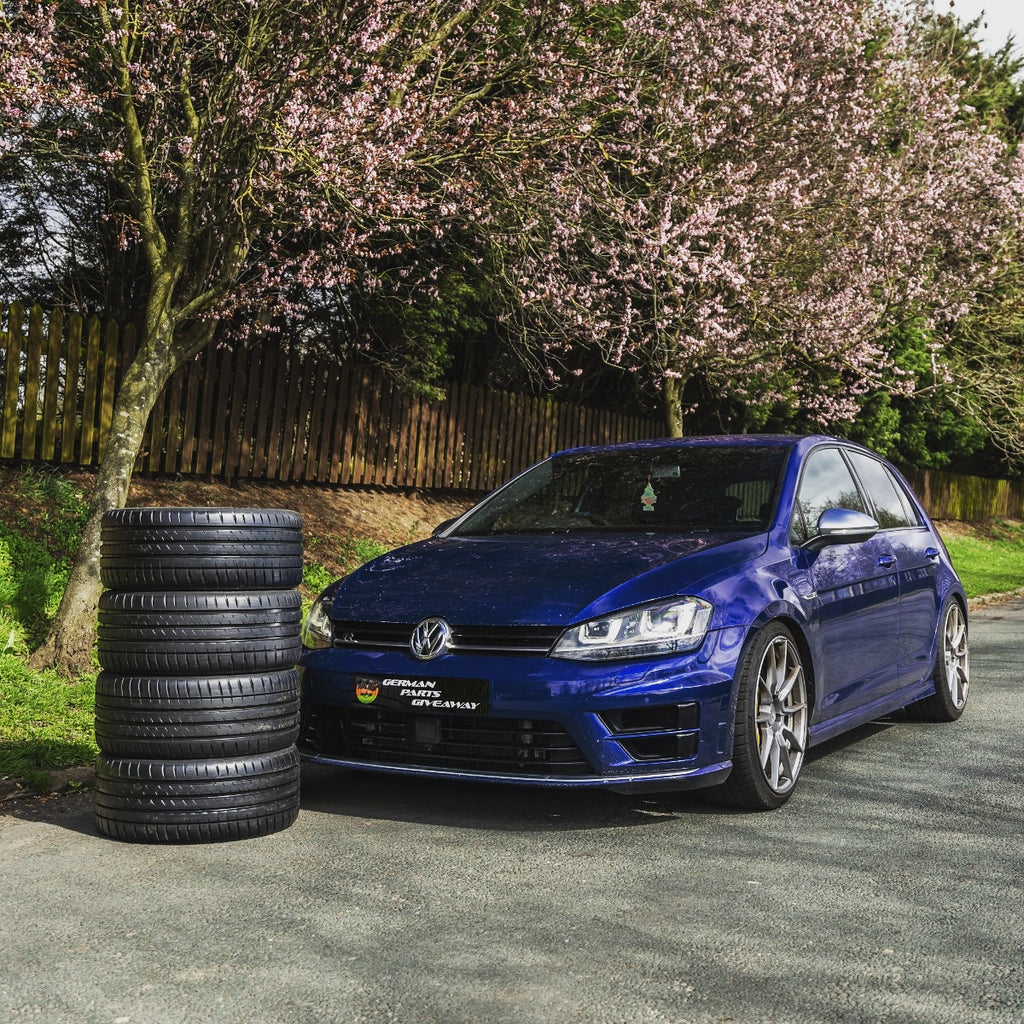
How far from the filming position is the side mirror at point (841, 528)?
19.3ft

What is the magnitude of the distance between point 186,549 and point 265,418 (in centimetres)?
989

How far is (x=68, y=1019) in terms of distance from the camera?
3145 millimetres

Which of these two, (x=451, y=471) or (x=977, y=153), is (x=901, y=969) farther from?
(x=977, y=153)

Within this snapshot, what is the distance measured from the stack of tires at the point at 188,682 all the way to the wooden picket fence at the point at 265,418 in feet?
24.6

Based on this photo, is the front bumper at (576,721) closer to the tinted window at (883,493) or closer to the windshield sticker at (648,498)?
the windshield sticker at (648,498)

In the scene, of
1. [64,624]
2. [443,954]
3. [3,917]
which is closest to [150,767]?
[3,917]

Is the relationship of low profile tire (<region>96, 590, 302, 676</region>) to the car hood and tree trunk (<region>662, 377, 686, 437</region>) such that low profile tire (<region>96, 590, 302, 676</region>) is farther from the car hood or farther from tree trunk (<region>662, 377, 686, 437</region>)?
tree trunk (<region>662, 377, 686, 437</region>)

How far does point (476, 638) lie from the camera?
5078 millimetres

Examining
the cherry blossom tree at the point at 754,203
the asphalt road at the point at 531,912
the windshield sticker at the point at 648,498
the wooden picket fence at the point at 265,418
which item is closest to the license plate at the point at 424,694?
the asphalt road at the point at 531,912

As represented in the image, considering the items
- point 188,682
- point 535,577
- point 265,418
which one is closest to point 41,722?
point 188,682

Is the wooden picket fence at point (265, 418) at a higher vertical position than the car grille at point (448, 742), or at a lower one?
higher

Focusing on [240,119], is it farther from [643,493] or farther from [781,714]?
Answer: [781,714]

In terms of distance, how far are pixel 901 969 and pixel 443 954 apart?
1.29 metres

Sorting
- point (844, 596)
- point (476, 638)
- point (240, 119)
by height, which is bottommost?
point (476, 638)
